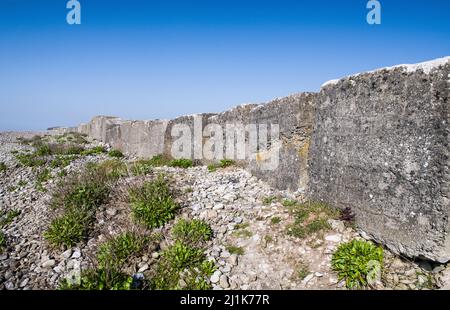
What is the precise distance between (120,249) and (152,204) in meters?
1.13

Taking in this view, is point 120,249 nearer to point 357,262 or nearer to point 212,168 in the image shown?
point 357,262

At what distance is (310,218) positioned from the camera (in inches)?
188

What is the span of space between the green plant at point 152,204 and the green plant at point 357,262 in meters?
2.88

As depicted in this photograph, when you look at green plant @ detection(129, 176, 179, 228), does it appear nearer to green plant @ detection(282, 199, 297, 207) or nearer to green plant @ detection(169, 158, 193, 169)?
green plant @ detection(282, 199, 297, 207)

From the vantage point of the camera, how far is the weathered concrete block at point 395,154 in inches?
131

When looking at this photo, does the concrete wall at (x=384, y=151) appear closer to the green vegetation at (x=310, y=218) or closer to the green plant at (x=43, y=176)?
the green vegetation at (x=310, y=218)

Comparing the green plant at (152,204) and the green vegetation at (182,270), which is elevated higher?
the green plant at (152,204)

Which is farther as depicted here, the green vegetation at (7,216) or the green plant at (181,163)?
the green plant at (181,163)

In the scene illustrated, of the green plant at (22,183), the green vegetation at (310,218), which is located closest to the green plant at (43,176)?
the green plant at (22,183)

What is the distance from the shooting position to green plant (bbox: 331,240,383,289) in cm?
358

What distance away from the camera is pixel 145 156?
1173 centimetres
